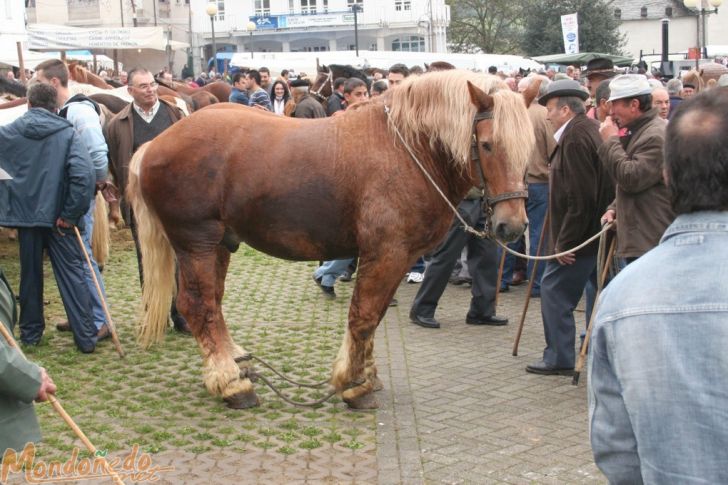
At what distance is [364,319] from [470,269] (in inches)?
115

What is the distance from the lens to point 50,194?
7324mm

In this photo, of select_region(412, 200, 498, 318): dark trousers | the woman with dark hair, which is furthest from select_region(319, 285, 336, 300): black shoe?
the woman with dark hair

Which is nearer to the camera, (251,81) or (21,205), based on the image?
(21,205)

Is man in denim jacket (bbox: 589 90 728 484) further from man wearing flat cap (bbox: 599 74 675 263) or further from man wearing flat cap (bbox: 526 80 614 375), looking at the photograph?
man wearing flat cap (bbox: 526 80 614 375)

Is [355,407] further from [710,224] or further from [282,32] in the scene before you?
[282,32]

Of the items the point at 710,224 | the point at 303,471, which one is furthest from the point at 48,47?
the point at 710,224

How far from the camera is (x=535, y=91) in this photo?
5832mm

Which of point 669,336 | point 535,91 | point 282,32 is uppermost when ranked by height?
point 282,32

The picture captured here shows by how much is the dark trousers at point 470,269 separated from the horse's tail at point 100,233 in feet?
10.6

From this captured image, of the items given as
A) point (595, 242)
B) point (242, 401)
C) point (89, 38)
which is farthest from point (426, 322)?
point (89, 38)

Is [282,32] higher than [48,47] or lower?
higher

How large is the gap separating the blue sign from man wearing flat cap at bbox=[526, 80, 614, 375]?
84.6m

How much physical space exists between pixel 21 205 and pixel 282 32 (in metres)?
84.9

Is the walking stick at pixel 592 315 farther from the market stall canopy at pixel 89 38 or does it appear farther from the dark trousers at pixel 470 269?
the market stall canopy at pixel 89 38
